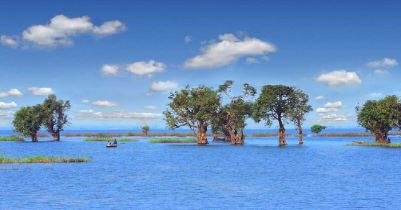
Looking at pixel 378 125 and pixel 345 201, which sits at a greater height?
pixel 378 125

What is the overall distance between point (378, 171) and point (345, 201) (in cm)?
2282

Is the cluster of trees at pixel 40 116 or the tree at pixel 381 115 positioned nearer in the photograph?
the tree at pixel 381 115

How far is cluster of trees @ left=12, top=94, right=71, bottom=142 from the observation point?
13800 centimetres

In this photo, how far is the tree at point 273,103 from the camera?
10206cm

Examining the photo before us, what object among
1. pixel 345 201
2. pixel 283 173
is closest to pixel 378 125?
pixel 283 173

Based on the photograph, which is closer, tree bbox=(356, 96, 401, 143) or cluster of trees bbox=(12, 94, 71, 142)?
tree bbox=(356, 96, 401, 143)

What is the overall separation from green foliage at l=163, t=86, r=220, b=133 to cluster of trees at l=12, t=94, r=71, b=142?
5010 cm

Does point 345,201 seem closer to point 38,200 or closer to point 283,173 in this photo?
point 283,173

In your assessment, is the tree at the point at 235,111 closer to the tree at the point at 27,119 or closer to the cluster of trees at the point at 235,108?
the cluster of trees at the point at 235,108

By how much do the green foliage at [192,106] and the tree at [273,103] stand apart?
38.6ft

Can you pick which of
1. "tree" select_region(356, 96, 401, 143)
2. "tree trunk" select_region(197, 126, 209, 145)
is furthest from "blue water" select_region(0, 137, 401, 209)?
"tree trunk" select_region(197, 126, 209, 145)

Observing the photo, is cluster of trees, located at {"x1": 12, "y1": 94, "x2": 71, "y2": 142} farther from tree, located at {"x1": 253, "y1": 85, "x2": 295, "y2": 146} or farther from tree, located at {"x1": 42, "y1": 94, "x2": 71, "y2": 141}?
tree, located at {"x1": 253, "y1": 85, "x2": 295, "y2": 146}

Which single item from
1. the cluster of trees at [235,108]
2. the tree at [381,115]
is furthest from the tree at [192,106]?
the tree at [381,115]

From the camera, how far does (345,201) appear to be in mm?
33000
